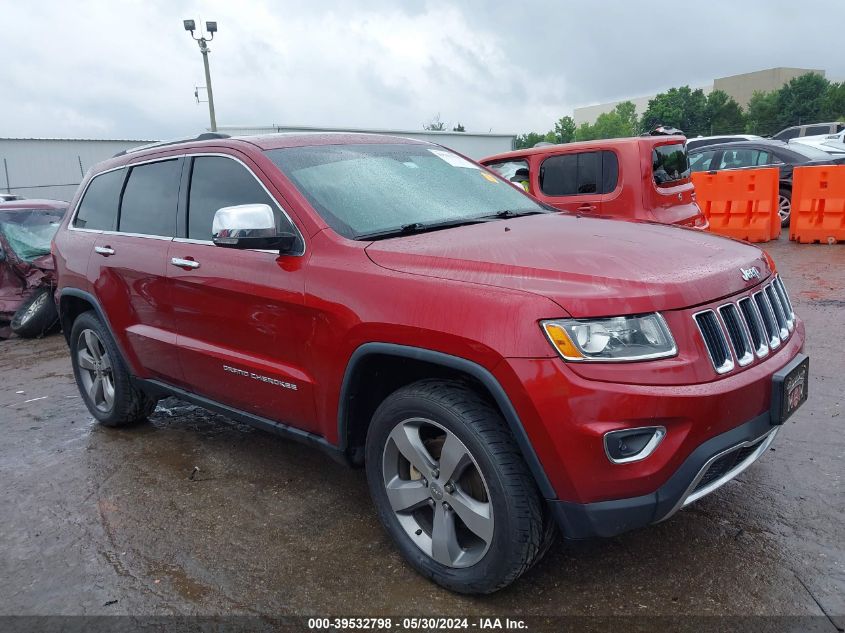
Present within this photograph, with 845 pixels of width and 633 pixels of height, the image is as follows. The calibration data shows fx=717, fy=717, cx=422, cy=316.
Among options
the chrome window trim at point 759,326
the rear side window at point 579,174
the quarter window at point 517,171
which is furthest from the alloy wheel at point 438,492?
the quarter window at point 517,171

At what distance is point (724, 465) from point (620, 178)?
560cm

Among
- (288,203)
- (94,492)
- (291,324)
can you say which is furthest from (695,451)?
(94,492)

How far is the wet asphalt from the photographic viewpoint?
2.75 meters

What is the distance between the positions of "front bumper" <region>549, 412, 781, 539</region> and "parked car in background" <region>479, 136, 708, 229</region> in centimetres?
507

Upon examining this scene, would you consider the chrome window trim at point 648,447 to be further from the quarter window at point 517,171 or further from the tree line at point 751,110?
the tree line at point 751,110

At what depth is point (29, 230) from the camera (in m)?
9.24

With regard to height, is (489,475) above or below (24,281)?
above

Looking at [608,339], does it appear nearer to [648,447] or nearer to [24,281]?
[648,447]

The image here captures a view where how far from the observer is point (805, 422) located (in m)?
4.25

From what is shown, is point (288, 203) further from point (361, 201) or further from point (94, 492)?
point (94, 492)

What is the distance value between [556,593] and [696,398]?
100cm

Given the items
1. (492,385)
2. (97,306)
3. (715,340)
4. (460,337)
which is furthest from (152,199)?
(715,340)

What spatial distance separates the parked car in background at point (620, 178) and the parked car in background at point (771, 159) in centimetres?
528

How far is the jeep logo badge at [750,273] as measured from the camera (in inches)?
108
